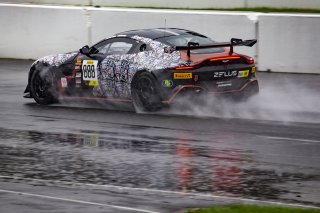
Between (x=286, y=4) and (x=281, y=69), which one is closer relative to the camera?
(x=281, y=69)

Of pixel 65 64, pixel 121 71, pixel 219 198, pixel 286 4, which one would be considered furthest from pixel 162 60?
pixel 286 4

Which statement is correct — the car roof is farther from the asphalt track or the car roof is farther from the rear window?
the asphalt track

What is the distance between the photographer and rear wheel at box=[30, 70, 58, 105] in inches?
696

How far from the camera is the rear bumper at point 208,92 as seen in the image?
15523 millimetres

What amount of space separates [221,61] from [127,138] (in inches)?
107

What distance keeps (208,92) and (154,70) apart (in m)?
0.94

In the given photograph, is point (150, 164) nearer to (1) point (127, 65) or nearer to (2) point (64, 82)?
(1) point (127, 65)

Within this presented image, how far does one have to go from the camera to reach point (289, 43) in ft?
71.6

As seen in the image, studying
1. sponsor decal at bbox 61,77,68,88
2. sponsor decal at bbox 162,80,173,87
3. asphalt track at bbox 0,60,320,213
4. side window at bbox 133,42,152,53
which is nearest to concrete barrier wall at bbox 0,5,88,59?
asphalt track at bbox 0,60,320,213

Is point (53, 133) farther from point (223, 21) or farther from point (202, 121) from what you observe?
point (223, 21)

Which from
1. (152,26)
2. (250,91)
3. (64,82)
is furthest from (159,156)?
(152,26)

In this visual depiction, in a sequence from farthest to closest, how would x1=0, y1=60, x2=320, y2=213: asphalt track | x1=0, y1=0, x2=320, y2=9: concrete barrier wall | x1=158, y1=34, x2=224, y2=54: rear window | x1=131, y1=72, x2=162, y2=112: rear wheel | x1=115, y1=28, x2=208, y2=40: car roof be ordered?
1. x1=0, y1=0, x2=320, y2=9: concrete barrier wall
2. x1=115, y1=28, x2=208, y2=40: car roof
3. x1=158, y1=34, x2=224, y2=54: rear window
4. x1=131, y1=72, x2=162, y2=112: rear wheel
5. x1=0, y1=60, x2=320, y2=213: asphalt track

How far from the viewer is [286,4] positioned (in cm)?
2492

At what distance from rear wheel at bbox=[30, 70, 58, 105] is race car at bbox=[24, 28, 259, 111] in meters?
0.08
